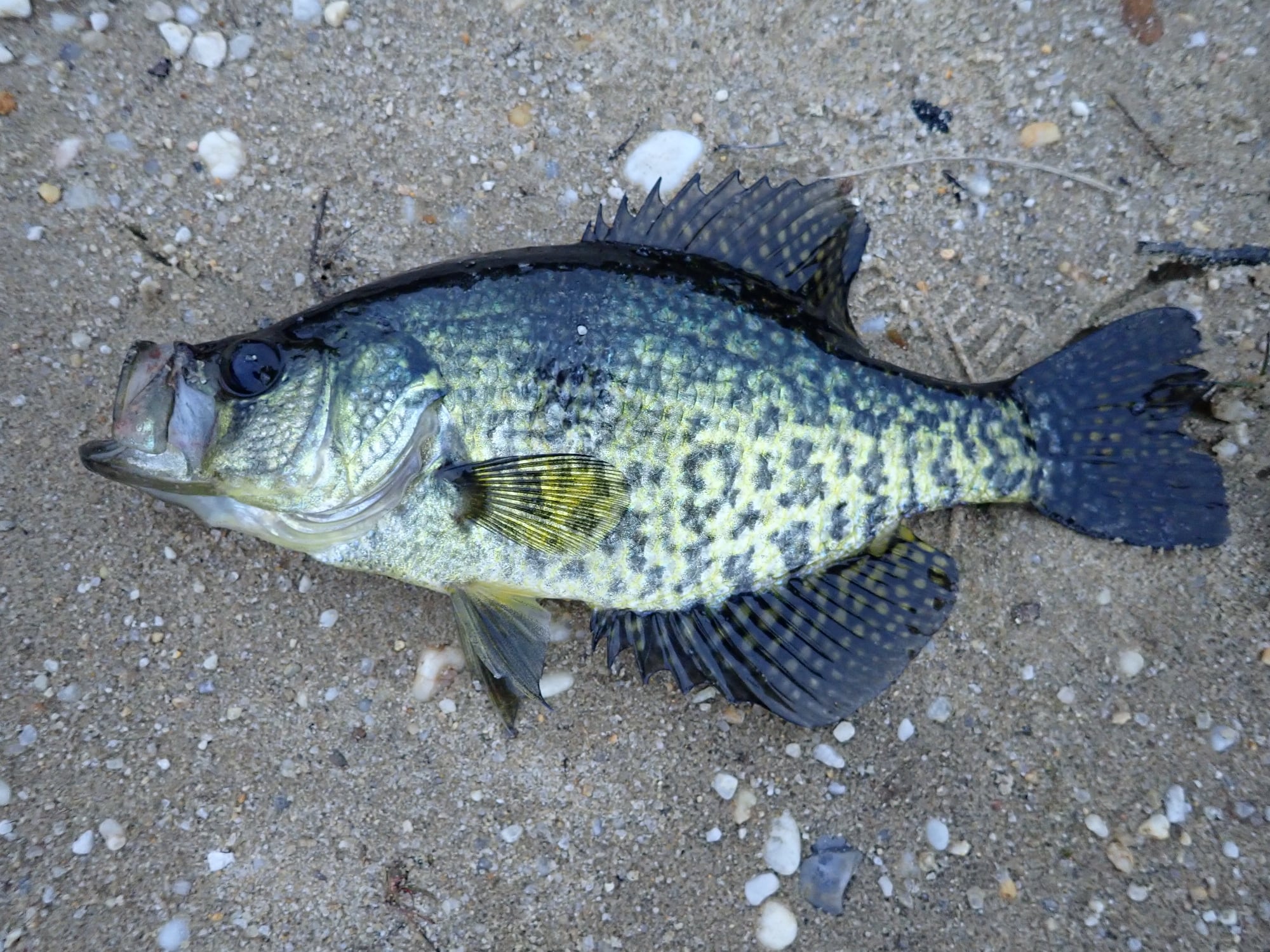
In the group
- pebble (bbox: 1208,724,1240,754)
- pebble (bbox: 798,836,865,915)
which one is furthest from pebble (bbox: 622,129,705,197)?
pebble (bbox: 1208,724,1240,754)

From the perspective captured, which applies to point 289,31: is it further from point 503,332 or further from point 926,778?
Answer: point 926,778

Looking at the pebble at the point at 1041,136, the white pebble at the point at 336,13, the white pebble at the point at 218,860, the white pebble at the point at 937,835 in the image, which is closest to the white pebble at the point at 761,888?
the white pebble at the point at 937,835

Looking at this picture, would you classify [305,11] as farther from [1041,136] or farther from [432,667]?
[1041,136]

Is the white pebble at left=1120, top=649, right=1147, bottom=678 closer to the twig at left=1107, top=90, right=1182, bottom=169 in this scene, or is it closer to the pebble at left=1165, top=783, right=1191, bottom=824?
the pebble at left=1165, top=783, right=1191, bottom=824

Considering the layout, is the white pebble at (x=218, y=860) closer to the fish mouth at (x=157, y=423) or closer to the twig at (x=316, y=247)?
the fish mouth at (x=157, y=423)

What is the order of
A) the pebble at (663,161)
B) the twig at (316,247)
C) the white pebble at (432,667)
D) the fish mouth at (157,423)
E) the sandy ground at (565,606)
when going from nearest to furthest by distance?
the fish mouth at (157,423) < the sandy ground at (565,606) < the white pebble at (432,667) < the twig at (316,247) < the pebble at (663,161)

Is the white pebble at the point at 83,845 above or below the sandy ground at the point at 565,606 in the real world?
below

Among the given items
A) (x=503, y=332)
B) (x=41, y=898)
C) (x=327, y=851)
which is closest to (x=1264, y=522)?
(x=503, y=332)
